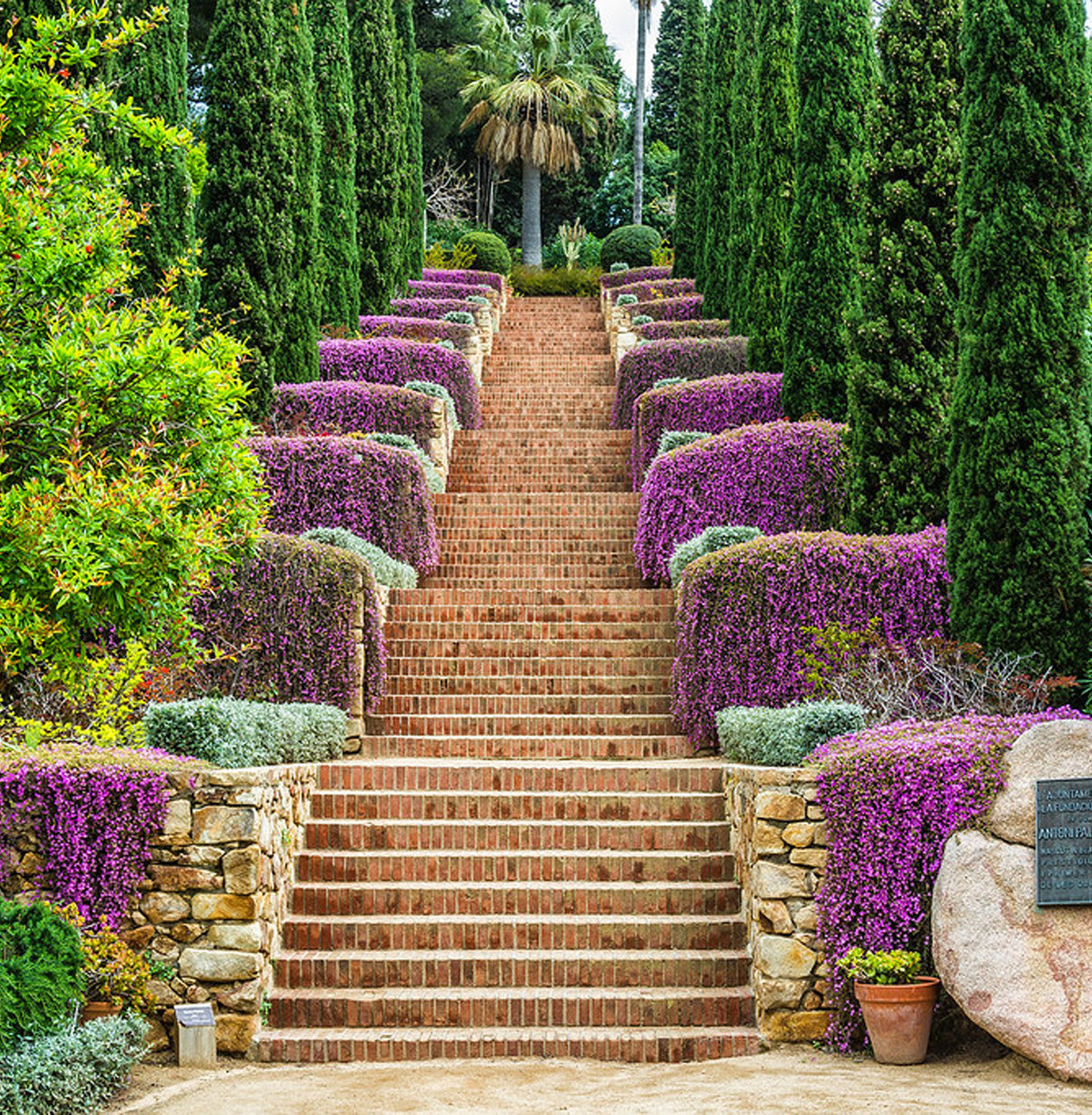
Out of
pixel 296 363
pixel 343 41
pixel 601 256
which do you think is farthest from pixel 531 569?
pixel 601 256

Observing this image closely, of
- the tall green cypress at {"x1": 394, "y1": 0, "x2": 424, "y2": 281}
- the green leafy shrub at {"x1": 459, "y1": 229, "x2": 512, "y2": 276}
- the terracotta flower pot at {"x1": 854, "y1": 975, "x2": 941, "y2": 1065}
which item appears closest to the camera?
the terracotta flower pot at {"x1": 854, "y1": 975, "x2": 941, "y2": 1065}

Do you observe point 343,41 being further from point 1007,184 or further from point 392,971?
point 392,971

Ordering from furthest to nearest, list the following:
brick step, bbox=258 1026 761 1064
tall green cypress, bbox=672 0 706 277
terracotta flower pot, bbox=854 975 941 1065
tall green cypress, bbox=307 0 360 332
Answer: tall green cypress, bbox=672 0 706 277 < tall green cypress, bbox=307 0 360 332 < brick step, bbox=258 1026 761 1064 < terracotta flower pot, bbox=854 975 941 1065

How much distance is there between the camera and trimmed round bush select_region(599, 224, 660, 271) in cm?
4069

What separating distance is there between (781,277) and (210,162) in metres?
7.34

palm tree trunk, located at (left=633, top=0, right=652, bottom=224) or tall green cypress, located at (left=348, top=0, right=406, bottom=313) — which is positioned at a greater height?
palm tree trunk, located at (left=633, top=0, right=652, bottom=224)

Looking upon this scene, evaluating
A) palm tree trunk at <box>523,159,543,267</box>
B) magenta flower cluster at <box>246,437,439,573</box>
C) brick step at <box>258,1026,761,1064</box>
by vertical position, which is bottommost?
brick step at <box>258,1026,761,1064</box>

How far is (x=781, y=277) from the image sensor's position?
19656 millimetres

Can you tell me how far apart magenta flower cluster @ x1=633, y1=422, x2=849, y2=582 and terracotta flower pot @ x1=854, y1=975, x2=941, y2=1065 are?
6.87 meters

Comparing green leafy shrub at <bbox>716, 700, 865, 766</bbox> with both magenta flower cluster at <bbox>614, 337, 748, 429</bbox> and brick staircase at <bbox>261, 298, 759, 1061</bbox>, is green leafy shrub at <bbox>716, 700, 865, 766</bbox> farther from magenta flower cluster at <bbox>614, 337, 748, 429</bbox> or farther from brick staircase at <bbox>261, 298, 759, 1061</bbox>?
magenta flower cluster at <bbox>614, 337, 748, 429</bbox>

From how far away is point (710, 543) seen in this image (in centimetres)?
1329

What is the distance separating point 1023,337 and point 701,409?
6.45 m

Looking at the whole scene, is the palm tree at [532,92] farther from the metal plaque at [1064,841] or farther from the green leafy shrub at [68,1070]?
the green leafy shrub at [68,1070]

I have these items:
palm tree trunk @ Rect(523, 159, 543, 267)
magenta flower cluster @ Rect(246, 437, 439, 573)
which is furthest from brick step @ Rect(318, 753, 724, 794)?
palm tree trunk @ Rect(523, 159, 543, 267)
